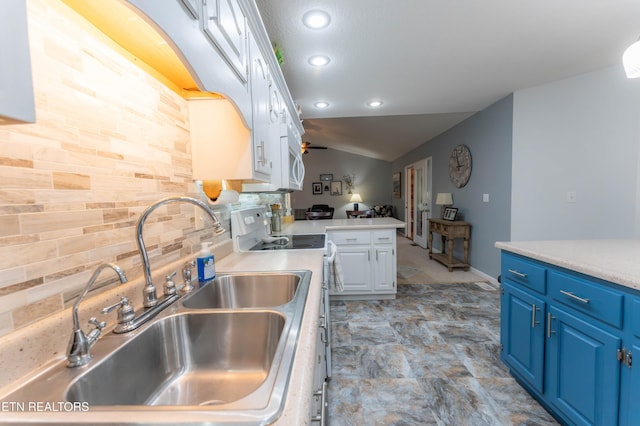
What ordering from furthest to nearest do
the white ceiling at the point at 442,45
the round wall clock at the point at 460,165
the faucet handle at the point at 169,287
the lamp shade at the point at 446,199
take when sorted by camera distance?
1. the lamp shade at the point at 446,199
2. the round wall clock at the point at 460,165
3. the white ceiling at the point at 442,45
4. the faucet handle at the point at 169,287

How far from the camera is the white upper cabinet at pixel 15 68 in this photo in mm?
301

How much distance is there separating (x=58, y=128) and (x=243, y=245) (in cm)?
126

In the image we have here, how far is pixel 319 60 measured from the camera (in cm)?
216

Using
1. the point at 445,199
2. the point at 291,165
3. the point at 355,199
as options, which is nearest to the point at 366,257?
the point at 291,165

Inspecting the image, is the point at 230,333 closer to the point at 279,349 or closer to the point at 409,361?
the point at 279,349

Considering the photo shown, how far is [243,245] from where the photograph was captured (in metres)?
1.84

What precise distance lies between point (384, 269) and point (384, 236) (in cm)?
38

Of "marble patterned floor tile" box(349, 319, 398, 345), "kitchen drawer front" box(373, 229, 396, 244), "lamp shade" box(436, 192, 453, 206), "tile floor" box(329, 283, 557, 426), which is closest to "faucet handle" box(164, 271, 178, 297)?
"tile floor" box(329, 283, 557, 426)

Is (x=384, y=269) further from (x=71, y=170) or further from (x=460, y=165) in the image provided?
(x=71, y=170)

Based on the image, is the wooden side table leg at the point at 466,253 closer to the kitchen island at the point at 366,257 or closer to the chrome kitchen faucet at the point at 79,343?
the kitchen island at the point at 366,257

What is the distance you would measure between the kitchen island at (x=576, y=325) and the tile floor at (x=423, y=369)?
192mm

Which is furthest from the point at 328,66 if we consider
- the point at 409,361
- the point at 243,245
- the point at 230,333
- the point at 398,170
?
the point at 398,170

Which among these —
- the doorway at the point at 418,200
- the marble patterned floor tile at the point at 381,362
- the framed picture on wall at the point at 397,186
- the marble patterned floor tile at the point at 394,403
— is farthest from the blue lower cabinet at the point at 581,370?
the framed picture on wall at the point at 397,186

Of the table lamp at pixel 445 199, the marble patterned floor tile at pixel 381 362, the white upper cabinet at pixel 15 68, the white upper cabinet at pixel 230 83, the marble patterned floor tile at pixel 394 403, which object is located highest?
the white upper cabinet at pixel 230 83
